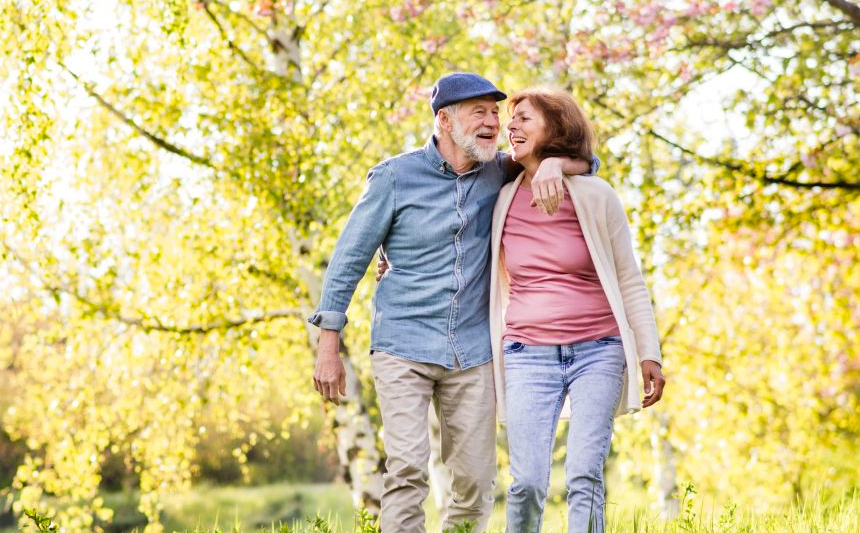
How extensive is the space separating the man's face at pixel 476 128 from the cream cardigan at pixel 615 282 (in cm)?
26

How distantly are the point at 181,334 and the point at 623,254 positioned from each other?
18.6ft

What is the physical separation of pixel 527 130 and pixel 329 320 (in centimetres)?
112

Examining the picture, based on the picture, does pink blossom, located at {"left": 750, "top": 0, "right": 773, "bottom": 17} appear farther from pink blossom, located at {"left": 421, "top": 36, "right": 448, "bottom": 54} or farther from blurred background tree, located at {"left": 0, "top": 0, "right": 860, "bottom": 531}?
pink blossom, located at {"left": 421, "top": 36, "right": 448, "bottom": 54}

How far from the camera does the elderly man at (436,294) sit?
3904 mm

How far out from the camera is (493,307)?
13.2 feet

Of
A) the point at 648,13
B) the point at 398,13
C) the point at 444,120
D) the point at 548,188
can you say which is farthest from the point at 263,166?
the point at 548,188

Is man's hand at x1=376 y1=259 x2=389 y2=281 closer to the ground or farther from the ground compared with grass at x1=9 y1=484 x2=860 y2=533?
farther from the ground

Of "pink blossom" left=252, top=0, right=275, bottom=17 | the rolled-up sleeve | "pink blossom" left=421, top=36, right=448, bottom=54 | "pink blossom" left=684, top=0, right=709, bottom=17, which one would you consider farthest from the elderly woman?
"pink blossom" left=421, top=36, right=448, bottom=54

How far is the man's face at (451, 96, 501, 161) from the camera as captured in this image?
408cm

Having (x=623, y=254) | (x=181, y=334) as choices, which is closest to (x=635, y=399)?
(x=623, y=254)

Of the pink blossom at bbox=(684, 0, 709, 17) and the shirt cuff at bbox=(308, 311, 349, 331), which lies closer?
the shirt cuff at bbox=(308, 311, 349, 331)

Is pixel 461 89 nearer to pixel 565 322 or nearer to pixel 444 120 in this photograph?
pixel 444 120

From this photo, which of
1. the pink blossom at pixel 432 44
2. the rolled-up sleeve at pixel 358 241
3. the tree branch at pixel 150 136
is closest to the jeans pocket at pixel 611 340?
the rolled-up sleeve at pixel 358 241

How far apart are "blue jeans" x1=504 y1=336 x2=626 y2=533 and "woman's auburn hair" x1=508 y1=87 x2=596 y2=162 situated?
0.80 metres
